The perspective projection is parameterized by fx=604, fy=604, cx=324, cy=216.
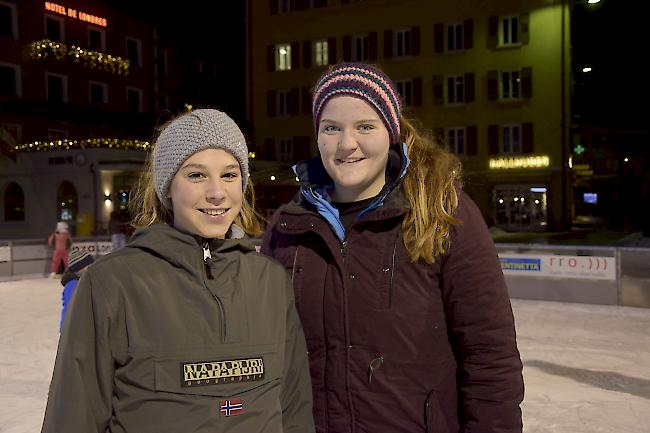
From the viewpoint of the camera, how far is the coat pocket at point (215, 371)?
1.59m

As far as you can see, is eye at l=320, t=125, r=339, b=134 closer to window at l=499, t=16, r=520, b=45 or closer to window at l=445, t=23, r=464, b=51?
window at l=499, t=16, r=520, b=45

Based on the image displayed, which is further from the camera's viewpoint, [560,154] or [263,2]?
[263,2]

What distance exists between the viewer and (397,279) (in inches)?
71.7

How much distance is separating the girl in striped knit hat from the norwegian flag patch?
12.4 inches

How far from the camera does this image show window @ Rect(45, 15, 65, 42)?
85.9 ft

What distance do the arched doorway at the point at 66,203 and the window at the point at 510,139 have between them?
709 inches

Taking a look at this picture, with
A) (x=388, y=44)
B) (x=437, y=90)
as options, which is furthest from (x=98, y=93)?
(x=437, y=90)

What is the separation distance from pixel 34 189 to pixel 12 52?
587 centimetres

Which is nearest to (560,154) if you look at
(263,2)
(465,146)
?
(465,146)

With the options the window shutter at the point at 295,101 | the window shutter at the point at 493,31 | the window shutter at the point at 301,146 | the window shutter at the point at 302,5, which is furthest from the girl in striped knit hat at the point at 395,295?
the window shutter at the point at 302,5

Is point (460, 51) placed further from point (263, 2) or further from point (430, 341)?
point (430, 341)

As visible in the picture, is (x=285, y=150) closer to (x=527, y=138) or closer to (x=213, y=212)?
(x=527, y=138)

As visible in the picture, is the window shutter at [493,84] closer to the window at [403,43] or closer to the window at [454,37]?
the window at [454,37]

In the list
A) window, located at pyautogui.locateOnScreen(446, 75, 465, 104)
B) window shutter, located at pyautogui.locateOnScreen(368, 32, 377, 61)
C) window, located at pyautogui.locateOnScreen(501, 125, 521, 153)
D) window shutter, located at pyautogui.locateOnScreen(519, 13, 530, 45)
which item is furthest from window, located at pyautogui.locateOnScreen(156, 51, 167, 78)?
window shutter, located at pyautogui.locateOnScreen(519, 13, 530, 45)
